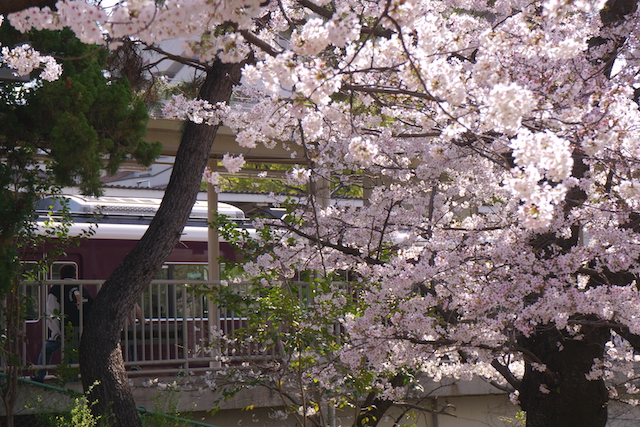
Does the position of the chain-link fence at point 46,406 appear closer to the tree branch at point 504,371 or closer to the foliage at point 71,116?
the foliage at point 71,116

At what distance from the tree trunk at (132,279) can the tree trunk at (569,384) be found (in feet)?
11.2

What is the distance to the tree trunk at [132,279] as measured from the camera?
5992mm

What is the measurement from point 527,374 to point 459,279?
1394 mm

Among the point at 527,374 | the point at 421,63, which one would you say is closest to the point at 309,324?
the point at 527,374

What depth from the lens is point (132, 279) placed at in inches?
245

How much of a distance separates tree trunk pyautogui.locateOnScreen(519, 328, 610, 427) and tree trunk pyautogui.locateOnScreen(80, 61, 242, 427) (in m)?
3.41

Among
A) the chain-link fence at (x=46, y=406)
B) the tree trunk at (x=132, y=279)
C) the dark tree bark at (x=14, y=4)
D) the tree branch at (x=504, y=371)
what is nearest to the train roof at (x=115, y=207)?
the chain-link fence at (x=46, y=406)

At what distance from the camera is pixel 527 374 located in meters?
6.70

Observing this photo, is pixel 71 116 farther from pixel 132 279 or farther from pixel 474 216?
pixel 474 216

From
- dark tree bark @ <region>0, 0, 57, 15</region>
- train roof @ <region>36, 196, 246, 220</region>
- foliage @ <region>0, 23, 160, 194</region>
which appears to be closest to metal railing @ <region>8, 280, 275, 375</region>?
foliage @ <region>0, 23, 160, 194</region>

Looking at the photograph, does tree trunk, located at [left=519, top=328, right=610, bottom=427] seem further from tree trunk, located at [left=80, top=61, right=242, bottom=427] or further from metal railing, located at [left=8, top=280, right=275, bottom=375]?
tree trunk, located at [left=80, top=61, right=242, bottom=427]

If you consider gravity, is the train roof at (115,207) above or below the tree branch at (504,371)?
above

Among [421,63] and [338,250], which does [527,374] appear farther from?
[421,63]

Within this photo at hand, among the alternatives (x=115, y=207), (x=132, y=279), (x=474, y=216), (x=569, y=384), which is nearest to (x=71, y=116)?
(x=132, y=279)
